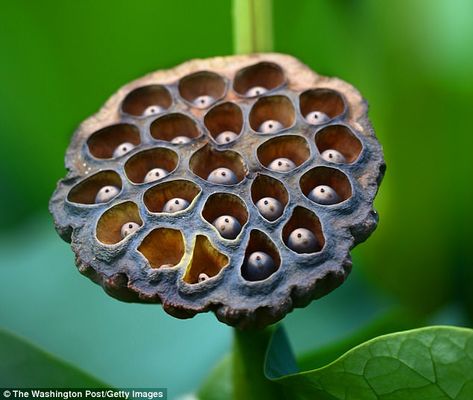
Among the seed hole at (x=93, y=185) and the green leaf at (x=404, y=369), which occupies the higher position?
the seed hole at (x=93, y=185)

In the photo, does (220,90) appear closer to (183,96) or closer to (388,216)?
(183,96)

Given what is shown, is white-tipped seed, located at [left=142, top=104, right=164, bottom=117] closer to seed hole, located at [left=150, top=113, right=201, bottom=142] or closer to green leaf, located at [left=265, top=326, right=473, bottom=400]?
seed hole, located at [left=150, top=113, right=201, bottom=142]

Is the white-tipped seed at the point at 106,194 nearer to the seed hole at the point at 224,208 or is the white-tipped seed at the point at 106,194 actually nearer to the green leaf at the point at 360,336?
the seed hole at the point at 224,208

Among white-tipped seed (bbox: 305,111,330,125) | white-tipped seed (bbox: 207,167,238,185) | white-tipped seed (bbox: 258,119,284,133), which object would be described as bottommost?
white-tipped seed (bbox: 207,167,238,185)

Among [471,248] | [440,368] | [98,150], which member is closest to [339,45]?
[471,248]

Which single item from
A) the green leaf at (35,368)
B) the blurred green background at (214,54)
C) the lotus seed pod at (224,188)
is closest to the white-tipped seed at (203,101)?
the lotus seed pod at (224,188)

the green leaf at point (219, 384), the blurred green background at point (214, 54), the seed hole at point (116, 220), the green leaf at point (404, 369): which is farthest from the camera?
the blurred green background at point (214, 54)

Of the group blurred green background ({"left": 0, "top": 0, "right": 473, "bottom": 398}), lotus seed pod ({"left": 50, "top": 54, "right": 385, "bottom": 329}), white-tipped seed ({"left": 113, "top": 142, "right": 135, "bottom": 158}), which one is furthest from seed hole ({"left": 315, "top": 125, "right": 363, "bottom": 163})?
blurred green background ({"left": 0, "top": 0, "right": 473, "bottom": 398})

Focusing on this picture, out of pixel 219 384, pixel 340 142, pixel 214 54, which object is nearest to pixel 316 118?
pixel 340 142

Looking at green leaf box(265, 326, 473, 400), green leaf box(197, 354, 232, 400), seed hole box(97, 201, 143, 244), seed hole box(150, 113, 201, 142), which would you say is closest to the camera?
green leaf box(265, 326, 473, 400)
